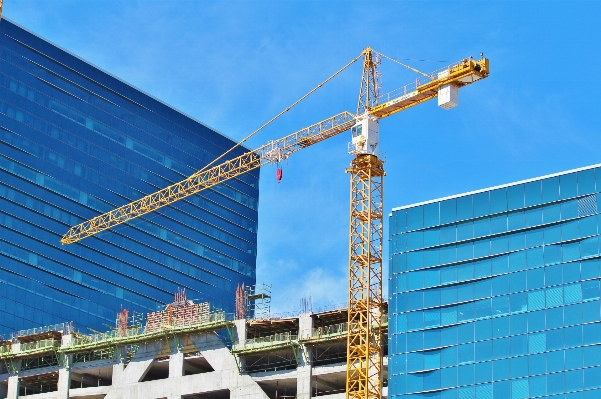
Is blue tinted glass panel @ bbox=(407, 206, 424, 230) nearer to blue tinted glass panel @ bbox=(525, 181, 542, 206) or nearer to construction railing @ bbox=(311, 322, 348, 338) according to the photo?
blue tinted glass panel @ bbox=(525, 181, 542, 206)

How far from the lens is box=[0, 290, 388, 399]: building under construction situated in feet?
513

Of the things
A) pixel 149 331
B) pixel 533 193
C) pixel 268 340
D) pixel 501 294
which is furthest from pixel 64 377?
pixel 533 193

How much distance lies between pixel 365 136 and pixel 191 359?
35587mm

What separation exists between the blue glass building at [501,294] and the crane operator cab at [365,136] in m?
12.8

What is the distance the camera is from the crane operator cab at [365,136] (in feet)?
521

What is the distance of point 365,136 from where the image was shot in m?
160

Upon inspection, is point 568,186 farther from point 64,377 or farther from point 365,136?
point 64,377

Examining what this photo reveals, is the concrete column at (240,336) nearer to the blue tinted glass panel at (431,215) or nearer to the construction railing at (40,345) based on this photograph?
the construction railing at (40,345)

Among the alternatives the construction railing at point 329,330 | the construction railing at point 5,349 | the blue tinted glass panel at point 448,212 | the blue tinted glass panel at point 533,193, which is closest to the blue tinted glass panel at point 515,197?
the blue tinted glass panel at point 533,193

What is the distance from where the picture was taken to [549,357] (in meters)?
134

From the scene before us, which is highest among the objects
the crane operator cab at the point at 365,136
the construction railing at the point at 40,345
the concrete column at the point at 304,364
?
the crane operator cab at the point at 365,136

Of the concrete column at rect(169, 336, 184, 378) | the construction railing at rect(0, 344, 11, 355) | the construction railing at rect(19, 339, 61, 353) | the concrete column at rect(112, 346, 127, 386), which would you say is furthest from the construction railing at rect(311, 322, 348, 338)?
the construction railing at rect(0, 344, 11, 355)

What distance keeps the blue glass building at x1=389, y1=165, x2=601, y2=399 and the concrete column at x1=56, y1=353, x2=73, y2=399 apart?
49304 mm

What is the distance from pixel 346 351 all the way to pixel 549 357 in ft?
97.8
